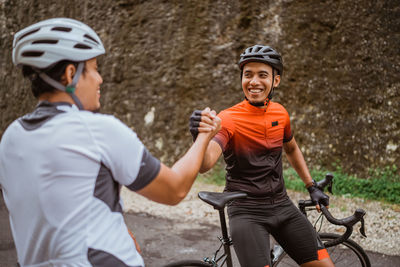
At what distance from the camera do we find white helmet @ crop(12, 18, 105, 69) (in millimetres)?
1395

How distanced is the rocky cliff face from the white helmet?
286 inches

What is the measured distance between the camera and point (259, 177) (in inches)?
104

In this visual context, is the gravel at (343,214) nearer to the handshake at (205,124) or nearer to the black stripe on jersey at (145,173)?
the handshake at (205,124)

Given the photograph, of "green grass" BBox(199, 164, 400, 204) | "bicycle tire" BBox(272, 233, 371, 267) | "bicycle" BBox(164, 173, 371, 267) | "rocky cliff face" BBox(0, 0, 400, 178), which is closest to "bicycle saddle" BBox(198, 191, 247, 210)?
"bicycle" BBox(164, 173, 371, 267)

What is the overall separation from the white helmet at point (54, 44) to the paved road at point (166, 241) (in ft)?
10.9

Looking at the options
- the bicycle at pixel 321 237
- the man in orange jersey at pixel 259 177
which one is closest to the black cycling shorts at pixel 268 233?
the man in orange jersey at pixel 259 177

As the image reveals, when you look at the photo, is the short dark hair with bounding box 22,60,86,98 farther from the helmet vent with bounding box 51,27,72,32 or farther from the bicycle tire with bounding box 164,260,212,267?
the bicycle tire with bounding box 164,260,212,267

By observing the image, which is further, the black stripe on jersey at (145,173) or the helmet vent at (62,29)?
the helmet vent at (62,29)

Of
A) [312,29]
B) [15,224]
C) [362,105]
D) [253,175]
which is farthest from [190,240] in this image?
[312,29]

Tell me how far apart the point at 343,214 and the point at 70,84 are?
227 inches

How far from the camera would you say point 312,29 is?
823cm

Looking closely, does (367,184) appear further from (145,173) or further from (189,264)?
(145,173)

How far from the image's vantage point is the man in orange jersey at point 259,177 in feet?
8.24

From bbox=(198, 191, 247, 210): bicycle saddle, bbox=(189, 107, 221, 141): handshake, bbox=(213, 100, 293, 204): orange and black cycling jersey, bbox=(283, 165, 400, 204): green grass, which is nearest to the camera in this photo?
bbox=(189, 107, 221, 141): handshake
